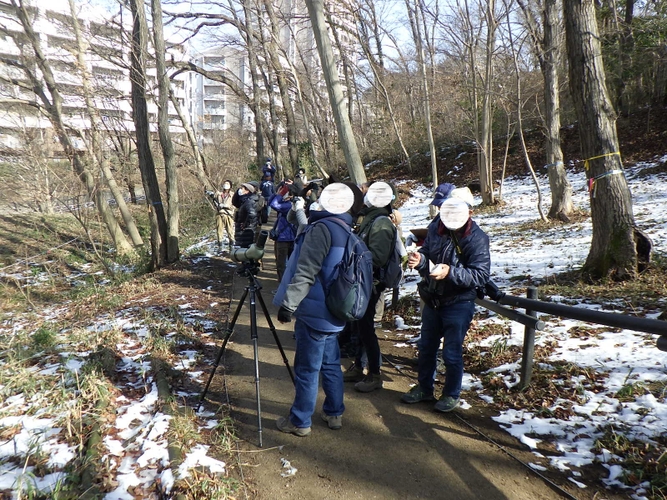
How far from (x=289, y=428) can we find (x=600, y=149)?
5380mm

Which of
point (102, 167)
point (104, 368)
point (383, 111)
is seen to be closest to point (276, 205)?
point (104, 368)

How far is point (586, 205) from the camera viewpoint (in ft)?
42.4

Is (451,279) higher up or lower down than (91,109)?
lower down

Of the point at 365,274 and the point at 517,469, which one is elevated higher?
the point at 365,274

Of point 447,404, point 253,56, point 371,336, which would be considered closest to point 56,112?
point 253,56

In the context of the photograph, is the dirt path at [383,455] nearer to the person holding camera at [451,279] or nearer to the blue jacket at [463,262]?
the person holding camera at [451,279]

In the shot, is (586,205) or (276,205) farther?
(586,205)

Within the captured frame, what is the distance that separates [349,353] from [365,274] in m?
1.99

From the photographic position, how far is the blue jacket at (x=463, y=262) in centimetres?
328

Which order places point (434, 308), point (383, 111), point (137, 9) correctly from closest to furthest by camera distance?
point (434, 308) → point (137, 9) → point (383, 111)

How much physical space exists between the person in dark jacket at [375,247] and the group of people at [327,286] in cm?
30

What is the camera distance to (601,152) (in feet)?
18.5

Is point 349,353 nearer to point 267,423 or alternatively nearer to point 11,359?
point 267,423

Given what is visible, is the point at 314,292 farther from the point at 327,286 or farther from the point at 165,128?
the point at 165,128
